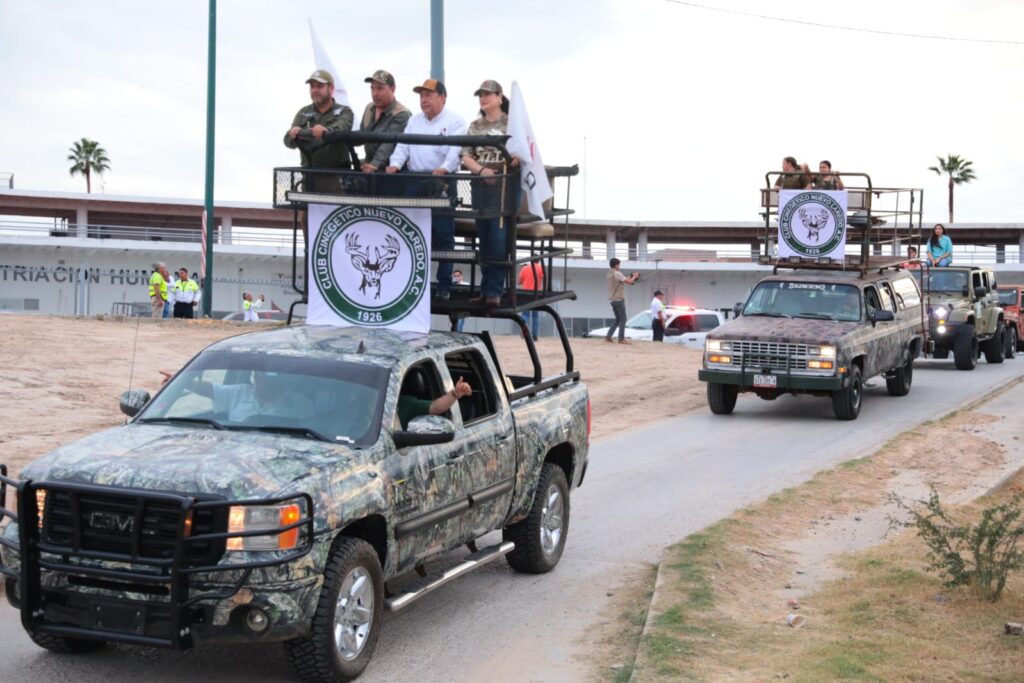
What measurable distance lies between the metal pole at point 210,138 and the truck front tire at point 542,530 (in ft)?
73.3

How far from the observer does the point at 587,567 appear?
31.4 ft

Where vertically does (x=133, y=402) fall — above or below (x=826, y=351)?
above

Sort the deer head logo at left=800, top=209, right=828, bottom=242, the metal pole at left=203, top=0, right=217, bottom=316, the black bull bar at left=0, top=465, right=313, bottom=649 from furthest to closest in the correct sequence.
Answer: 1. the metal pole at left=203, top=0, right=217, bottom=316
2. the deer head logo at left=800, top=209, right=828, bottom=242
3. the black bull bar at left=0, top=465, right=313, bottom=649

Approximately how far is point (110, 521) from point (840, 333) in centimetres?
1341

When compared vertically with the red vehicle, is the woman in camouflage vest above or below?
above

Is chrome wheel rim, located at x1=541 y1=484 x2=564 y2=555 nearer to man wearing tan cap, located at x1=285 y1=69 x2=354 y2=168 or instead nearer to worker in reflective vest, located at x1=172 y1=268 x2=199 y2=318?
man wearing tan cap, located at x1=285 y1=69 x2=354 y2=168

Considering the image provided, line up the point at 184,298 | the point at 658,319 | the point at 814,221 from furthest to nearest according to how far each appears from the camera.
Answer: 1. the point at 658,319
2. the point at 184,298
3. the point at 814,221

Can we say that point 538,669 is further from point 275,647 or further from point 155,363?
point 155,363

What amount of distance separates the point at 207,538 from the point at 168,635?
461 mm

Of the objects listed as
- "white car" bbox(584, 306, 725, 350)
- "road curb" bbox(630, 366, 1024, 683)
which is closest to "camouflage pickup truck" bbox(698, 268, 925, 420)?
"road curb" bbox(630, 366, 1024, 683)

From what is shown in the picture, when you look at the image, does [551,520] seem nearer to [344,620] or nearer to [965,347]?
[344,620]

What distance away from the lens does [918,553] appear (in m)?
9.67

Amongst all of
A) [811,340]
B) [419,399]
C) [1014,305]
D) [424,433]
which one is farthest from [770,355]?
[1014,305]

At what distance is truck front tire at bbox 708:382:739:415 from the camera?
18.7 m
